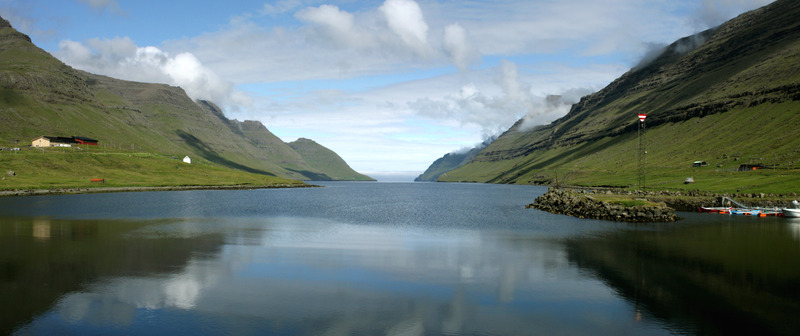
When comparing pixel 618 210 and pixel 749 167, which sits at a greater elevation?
pixel 749 167

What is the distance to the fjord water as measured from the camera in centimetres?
2267

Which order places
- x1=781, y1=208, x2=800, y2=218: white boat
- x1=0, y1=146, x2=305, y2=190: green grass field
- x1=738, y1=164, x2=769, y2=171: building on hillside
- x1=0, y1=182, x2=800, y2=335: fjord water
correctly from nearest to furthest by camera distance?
x1=0, y1=182, x2=800, y2=335: fjord water → x1=781, y1=208, x2=800, y2=218: white boat → x1=0, y1=146, x2=305, y2=190: green grass field → x1=738, y1=164, x2=769, y2=171: building on hillside

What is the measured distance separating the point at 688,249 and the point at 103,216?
81.2m

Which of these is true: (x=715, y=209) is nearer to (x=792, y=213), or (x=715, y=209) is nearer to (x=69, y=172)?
(x=792, y=213)

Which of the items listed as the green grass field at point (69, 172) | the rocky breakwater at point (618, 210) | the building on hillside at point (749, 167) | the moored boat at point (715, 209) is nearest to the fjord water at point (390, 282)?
the rocky breakwater at point (618, 210)

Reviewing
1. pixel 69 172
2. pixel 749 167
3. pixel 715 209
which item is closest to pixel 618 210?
pixel 715 209

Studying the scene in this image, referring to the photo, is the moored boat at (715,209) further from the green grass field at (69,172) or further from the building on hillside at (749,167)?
the green grass field at (69,172)

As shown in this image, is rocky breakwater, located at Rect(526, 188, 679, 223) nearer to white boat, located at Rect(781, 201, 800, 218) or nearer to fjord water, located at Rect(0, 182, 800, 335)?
→ fjord water, located at Rect(0, 182, 800, 335)

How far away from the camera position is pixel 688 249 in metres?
45.7

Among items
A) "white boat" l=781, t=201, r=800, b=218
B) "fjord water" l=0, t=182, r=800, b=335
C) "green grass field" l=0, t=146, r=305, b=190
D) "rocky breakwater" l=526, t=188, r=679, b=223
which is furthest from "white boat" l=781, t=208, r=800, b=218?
"green grass field" l=0, t=146, r=305, b=190

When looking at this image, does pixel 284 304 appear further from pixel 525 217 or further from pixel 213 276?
pixel 525 217

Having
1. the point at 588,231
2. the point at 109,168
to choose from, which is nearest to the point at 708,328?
the point at 588,231

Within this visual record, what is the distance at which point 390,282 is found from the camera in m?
31.5

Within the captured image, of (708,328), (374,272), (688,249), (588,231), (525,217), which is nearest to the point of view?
(708,328)
